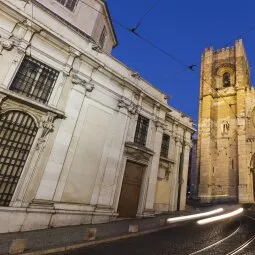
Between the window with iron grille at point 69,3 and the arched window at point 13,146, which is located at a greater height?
the window with iron grille at point 69,3

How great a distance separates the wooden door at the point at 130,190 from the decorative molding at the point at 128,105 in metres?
2.88

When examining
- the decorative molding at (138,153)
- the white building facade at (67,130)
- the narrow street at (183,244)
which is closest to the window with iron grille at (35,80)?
the white building facade at (67,130)

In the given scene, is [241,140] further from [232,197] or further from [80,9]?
[80,9]

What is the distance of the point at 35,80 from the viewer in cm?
917

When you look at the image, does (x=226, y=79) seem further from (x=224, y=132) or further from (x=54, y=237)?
(x=54, y=237)

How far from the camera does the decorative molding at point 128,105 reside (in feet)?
38.4

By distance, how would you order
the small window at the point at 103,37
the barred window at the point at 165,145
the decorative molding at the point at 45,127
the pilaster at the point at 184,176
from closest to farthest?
the decorative molding at the point at 45,127 → the barred window at the point at 165,145 → the pilaster at the point at 184,176 → the small window at the point at 103,37

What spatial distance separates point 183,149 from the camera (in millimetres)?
16188

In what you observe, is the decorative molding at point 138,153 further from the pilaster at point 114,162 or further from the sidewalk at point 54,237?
the sidewalk at point 54,237

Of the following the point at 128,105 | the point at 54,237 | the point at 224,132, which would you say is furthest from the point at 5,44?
the point at 224,132

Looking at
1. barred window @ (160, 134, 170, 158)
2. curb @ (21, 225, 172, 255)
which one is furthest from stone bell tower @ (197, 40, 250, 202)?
curb @ (21, 225, 172, 255)

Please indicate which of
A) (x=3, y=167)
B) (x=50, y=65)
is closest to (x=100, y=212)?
(x=3, y=167)

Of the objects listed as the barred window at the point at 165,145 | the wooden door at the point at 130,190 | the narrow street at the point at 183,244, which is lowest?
the narrow street at the point at 183,244

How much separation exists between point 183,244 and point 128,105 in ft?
24.3
